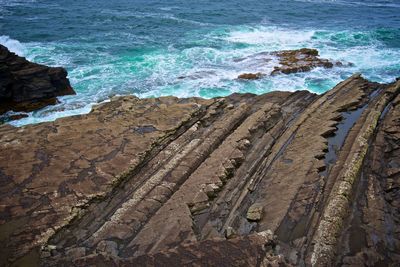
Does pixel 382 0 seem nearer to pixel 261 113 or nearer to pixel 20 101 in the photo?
pixel 261 113

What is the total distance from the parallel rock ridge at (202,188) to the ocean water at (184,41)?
6176 millimetres

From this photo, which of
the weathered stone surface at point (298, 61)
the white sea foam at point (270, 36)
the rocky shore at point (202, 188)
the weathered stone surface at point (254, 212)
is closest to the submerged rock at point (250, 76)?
the weathered stone surface at point (298, 61)

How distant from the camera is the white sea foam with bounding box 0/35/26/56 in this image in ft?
72.0

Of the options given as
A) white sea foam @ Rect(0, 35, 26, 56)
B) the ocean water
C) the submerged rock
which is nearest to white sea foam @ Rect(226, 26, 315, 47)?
the ocean water

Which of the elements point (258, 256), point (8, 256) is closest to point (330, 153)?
point (258, 256)

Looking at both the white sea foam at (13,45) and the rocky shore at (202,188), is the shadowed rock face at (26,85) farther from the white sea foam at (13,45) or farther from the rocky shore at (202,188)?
the white sea foam at (13,45)

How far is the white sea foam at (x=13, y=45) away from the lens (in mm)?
21942

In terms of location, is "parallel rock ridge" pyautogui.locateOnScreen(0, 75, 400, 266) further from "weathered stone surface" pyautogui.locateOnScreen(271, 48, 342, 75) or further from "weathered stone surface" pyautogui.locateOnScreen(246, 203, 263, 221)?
"weathered stone surface" pyautogui.locateOnScreen(271, 48, 342, 75)

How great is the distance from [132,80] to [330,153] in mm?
12459

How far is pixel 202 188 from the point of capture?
6820 millimetres

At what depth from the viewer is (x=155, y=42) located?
24797mm

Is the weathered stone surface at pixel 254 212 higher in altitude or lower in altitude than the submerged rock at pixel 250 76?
lower

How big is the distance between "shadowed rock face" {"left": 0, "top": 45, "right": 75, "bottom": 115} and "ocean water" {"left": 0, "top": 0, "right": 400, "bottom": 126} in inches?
35.0

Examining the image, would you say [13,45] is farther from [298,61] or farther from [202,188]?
[202,188]
